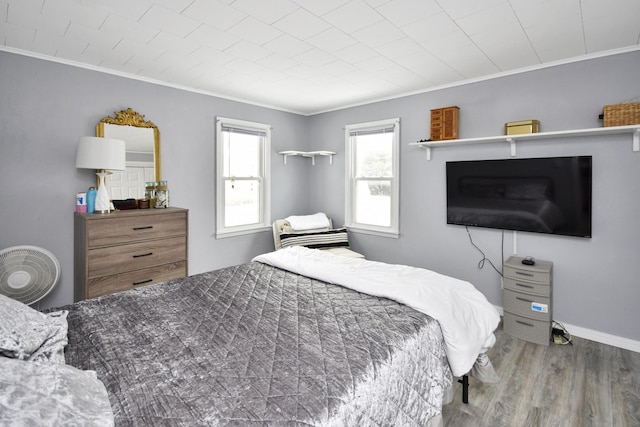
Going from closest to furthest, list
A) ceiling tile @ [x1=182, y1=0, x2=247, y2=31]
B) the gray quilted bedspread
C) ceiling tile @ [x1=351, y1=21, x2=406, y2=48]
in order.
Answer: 1. the gray quilted bedspread
2. ceiling tile @ [x1=182, y1=0, x2=247, y2=31]
3. ceiling tile @ [x1=351, y1=21, x2=406, y2=48]

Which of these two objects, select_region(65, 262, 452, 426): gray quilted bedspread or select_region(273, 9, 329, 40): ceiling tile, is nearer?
select_region(65, 262, 452, 426): gray quilted bedspread

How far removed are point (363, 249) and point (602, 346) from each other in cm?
255

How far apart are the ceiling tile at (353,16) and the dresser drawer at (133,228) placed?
2.18 m

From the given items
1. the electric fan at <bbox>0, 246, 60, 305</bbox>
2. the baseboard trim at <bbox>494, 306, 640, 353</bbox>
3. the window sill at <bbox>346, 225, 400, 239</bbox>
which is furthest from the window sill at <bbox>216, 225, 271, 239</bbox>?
the baseboard trim at <bbox>494, 306, 640, 353</bbox>

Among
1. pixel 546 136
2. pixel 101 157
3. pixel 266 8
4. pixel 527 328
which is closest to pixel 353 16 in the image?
pixel 266 8

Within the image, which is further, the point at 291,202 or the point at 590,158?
the point at 291,202

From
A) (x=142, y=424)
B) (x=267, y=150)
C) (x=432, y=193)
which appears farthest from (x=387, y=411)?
(x=267, y=150)

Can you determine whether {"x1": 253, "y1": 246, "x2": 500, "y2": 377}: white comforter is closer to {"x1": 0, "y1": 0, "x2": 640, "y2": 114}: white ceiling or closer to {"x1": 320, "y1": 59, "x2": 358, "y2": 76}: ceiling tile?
{"x1": 0, "y1": 0, "x2": 640, "y2": 114}: white ceiling

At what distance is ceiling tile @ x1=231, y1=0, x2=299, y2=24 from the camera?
2023 millimetres

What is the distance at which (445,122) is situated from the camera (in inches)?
139

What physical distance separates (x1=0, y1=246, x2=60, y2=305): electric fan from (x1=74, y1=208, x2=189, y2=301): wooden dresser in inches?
8.9

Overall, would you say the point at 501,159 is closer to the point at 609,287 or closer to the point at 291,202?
the point at 609,287

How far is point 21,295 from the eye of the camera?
253 cm

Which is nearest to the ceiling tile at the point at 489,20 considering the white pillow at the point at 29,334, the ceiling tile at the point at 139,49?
the ceiling tile at the point at 139,49
